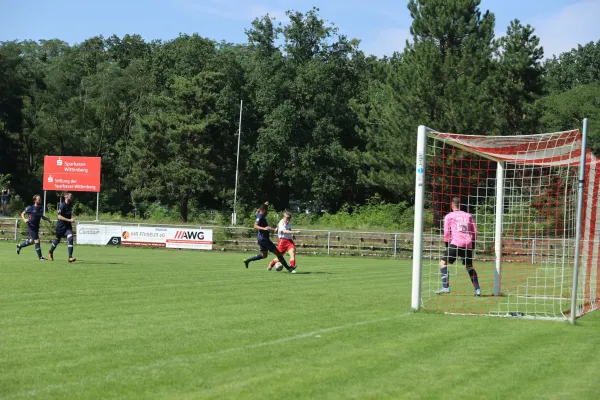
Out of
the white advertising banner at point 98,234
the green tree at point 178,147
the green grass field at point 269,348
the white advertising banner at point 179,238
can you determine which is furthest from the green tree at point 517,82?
the green grass field at point 269,348

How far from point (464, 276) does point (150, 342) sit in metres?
15.5

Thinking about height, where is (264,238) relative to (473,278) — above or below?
above

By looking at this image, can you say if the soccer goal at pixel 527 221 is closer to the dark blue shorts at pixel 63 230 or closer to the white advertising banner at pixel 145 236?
the dark blue shorts at pixel 63 230

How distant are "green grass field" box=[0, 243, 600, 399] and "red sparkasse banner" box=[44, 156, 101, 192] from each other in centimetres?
2826

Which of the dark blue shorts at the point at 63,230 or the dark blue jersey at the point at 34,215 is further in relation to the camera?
the dark blue jersey at the point at 34,215


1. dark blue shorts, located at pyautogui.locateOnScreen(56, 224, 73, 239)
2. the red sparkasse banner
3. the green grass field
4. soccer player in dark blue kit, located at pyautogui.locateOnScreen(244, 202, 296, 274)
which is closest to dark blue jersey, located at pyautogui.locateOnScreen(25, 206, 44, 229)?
dark blue shorts, located at pyautogui.locateOnScreen(56, 224, 73, 239)

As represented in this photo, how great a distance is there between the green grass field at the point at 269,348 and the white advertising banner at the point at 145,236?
A: 2365cm

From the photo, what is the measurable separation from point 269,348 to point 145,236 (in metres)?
31.6

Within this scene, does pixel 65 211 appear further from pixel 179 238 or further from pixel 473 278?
pixel 179 238

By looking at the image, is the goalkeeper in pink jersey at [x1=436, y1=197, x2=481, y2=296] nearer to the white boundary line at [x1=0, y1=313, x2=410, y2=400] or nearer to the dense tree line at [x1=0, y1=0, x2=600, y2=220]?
the white boundary line at [x1=0, y1=313, x2=410, y2=400]

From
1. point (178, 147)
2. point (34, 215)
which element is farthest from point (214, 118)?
point (34, 215)

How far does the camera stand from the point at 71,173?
1687 inches

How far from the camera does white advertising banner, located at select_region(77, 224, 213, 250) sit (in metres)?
38.8

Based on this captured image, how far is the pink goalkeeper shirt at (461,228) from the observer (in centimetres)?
1555
